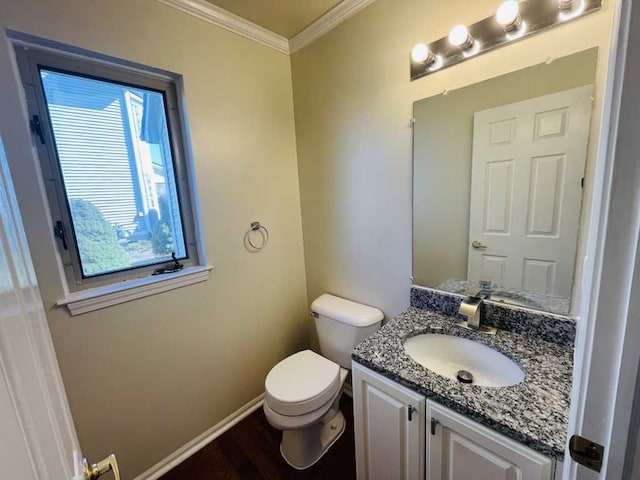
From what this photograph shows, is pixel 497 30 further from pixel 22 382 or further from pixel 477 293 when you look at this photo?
pixel 22 382

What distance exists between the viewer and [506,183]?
111 cm

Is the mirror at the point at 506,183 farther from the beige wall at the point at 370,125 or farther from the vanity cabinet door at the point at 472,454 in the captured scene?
the vanity cabinet door at the point at 472,454

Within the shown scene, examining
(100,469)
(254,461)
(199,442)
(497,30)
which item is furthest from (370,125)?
(199,442)

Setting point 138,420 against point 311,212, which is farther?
point 311,212

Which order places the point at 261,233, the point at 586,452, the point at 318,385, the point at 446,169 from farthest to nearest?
the point at 261,233 → the point at 318,385 → the point at 446,169 → the point at 586,452

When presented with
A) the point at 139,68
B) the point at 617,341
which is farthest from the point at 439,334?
the point at 139,68

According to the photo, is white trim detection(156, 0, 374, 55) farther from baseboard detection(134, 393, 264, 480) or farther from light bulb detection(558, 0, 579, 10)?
baseboard detection(134, 393, 264, 480)

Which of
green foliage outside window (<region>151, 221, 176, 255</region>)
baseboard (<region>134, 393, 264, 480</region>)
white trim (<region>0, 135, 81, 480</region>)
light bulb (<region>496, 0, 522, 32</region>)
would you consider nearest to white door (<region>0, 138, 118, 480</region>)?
white trim (<region>0, 135, 81, 480</region>)

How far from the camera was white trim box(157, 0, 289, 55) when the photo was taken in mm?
1339

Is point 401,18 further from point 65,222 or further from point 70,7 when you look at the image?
point 65,222

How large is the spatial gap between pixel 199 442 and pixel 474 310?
5.61ft

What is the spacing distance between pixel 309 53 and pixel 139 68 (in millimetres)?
954

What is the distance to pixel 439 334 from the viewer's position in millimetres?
1220

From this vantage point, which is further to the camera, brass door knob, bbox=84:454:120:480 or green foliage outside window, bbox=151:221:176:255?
green foliage outside window, bbox=151:221:176:255
